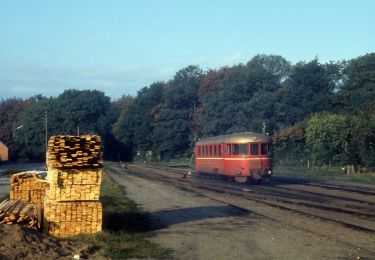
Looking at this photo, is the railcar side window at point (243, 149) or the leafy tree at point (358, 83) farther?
the leafy tree at point (358, 83)

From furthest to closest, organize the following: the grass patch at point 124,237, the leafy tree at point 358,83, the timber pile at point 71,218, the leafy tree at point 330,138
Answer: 1. the leafy tree at point 358,83
2. the leafy tree at point 330,138
3. the timber pile at point 71,218
4. the grass patch at point 124,237

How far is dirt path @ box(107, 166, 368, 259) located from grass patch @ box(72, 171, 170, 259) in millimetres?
370

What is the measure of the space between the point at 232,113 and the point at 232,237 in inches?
2958

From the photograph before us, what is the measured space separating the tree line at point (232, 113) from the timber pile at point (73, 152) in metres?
36.5

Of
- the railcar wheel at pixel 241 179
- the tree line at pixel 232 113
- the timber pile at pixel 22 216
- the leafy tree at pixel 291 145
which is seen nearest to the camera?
the timber pile at pixel 22 216

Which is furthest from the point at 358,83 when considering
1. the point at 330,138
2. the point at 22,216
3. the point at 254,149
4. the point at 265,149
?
the point at 22,216

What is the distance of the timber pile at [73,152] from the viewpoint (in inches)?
565

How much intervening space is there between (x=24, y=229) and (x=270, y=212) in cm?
1001

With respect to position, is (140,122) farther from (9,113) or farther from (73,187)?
(73,187)

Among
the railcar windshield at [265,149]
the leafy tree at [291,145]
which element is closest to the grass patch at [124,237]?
the railcar windshield at [265,149]

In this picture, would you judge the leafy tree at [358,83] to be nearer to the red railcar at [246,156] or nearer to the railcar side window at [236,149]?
the red railcar at [246,156]

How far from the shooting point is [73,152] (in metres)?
14.5

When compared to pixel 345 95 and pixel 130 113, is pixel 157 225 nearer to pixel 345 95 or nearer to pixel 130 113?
pixel 345 95

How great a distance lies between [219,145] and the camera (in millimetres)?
40000
